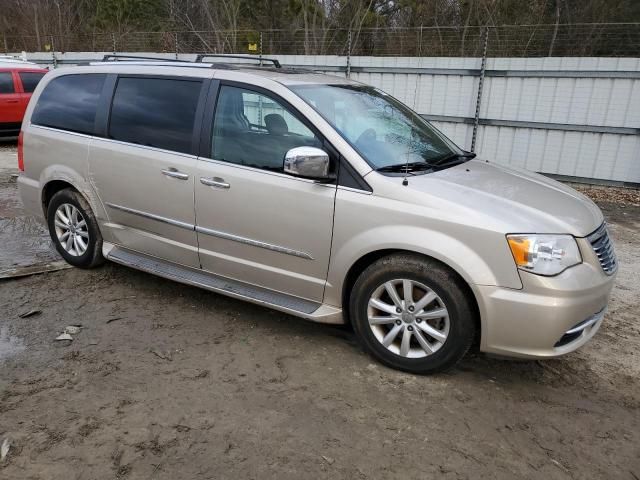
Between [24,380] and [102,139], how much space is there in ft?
6.65

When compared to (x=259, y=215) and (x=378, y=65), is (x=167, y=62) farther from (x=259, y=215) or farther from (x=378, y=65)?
(x=378, y=65)

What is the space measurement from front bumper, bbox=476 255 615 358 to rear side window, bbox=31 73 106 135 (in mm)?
3460

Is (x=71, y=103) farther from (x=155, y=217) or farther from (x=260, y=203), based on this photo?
(x=260, y=203)

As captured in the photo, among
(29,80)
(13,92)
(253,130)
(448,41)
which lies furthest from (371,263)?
(29,80)

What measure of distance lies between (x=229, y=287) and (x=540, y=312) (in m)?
2.08

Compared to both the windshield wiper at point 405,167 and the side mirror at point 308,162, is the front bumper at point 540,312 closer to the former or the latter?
the windshield wiper at point 405,167

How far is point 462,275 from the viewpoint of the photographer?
9.67 feet

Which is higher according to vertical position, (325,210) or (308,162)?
(308,162)

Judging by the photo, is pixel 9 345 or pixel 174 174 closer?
pixel 9 345

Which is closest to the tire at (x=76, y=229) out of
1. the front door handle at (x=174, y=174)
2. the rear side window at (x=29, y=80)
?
the front door handle at (x=174, y=174)

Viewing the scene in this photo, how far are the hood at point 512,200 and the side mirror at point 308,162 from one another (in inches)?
21.3

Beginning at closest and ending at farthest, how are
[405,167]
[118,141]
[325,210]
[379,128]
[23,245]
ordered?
[325,210]
[405,167]
[379,128]
[118,141]
[23,245]

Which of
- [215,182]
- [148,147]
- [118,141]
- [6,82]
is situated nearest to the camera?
[215,182]

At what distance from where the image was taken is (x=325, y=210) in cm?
328
